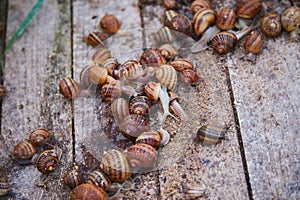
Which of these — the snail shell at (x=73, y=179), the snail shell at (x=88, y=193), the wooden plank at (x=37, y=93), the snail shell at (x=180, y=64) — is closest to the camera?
the snail shell at (x=88, y=193)

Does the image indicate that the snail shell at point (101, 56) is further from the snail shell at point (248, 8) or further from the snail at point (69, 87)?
the snail shell at point (248, 8)

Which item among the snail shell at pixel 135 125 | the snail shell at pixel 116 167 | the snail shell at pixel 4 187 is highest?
the snail shell at pixel 135 125

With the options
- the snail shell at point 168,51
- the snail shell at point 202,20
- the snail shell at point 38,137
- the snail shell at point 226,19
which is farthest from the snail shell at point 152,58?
the snail shell at point 38,137

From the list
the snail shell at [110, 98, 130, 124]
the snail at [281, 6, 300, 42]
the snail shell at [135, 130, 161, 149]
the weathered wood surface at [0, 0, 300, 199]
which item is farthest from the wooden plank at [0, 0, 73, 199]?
the snail at [281, 6, 300, 42]

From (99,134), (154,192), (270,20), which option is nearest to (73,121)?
(99,134)

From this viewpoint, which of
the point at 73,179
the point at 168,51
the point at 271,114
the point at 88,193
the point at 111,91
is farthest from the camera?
the point at 168,51

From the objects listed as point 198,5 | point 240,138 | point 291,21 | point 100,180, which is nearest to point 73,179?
point 100,180

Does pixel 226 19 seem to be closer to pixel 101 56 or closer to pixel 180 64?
pixel 180 64
